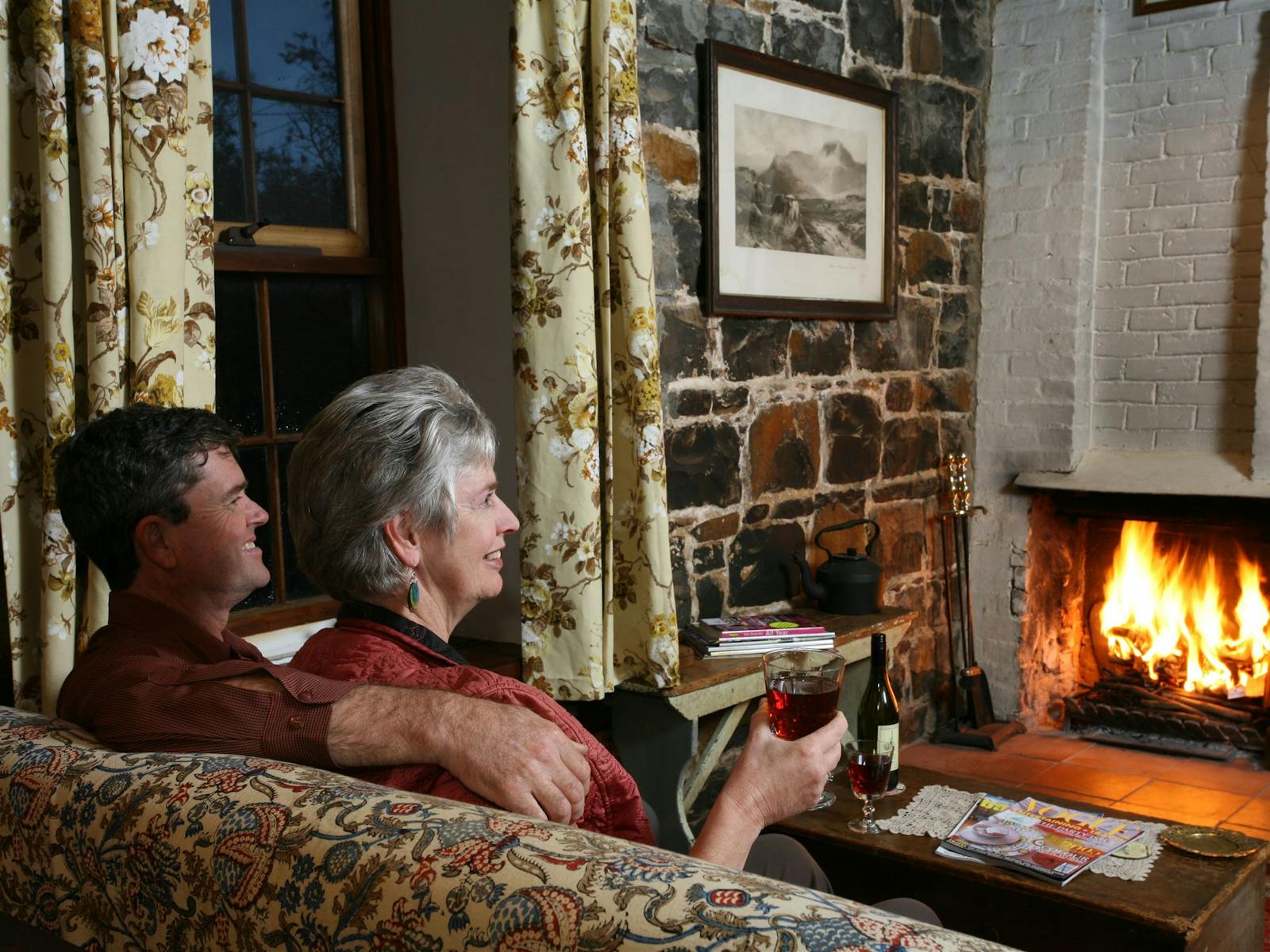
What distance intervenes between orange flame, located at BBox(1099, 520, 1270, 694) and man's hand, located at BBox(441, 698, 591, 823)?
3.82 meters

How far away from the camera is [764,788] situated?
156 centimetres

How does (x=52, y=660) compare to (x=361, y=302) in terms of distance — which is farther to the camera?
(x=361, y=302)

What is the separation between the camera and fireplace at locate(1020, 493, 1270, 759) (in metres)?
4.45

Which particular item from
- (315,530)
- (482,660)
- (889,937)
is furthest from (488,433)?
(482,660)

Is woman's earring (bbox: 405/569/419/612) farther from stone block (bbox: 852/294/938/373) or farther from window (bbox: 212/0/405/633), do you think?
stone block (bbox: 852/294/938/373)

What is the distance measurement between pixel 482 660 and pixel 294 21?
1.59m

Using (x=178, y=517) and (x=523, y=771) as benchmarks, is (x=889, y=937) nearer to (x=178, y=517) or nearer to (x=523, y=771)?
(x=523, y=771)

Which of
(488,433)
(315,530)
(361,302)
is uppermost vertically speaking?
(361,302)

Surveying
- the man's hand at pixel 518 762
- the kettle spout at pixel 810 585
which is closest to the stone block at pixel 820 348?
the kettle spout at pixel 810 585

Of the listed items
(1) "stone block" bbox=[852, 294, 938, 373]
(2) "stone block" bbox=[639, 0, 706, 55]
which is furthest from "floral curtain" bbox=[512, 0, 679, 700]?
(1) "stone block" bbox=[852, 294, 938, 373]

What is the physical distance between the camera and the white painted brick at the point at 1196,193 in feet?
14.0

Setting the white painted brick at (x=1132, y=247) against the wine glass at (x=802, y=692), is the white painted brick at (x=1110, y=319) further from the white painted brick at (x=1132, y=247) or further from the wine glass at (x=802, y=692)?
the wine glass at (x=802, y=692)

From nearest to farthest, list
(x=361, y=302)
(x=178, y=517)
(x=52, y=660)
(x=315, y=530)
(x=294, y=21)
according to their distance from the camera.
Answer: (x=315, y=530)
(x=178, y=517)
(x=52, y=660)
(x=294, y=21)
(x=361, y=302)

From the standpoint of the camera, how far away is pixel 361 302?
3.12m
